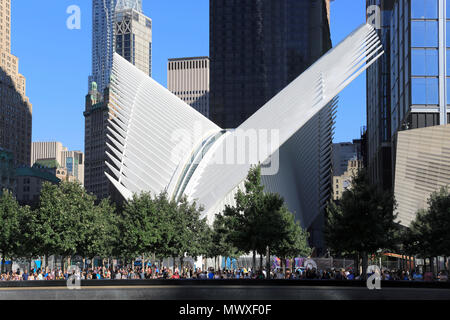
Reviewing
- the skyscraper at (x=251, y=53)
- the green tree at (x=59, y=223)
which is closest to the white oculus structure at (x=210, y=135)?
the green tree at (x=59, y=223)

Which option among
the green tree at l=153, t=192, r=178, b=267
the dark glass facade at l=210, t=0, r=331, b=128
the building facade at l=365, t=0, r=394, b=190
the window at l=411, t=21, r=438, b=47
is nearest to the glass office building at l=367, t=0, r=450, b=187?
the window at l=411, t=21, r=438, b=47

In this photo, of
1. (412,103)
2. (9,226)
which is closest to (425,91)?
(412,103)

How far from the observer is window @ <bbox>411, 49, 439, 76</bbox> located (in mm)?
62500

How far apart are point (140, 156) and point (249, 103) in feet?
348

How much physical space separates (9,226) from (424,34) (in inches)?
1543

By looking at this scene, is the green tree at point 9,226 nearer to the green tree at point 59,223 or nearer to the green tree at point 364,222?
the green tree at point 59,223

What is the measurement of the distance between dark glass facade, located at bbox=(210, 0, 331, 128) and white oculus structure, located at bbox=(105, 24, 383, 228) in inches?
3648

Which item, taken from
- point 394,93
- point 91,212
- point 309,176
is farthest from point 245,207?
point 309,176

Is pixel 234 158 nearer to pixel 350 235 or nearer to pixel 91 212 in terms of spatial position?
pixel 91 212

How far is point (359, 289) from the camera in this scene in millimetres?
23953

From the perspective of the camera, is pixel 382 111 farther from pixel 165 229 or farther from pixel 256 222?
pixel 256 222

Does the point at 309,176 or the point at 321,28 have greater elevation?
the point at 321,28

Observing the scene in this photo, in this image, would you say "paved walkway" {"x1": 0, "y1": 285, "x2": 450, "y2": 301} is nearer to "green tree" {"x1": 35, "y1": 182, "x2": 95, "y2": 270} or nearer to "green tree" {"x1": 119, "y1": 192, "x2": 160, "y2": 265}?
"green tree" {"x1": 35, "y1": 182, "x2": 95, "y2": 270}

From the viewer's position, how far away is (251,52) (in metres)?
168
